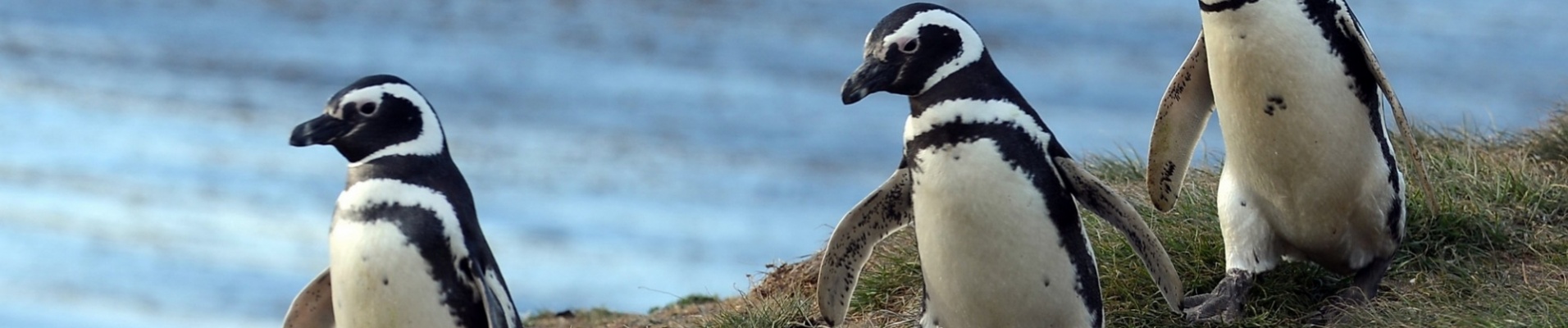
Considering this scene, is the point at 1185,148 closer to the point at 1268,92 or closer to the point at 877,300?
the point at 1268,92

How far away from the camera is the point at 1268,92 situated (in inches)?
183

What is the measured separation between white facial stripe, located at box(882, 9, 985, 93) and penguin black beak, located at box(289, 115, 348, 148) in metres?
1.25

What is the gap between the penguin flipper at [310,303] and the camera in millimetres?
4254

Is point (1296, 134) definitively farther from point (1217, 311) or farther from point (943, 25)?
point (943, 25)

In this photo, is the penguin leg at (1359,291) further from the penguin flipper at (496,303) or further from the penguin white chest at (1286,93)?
the penguin flipper at (496,303)

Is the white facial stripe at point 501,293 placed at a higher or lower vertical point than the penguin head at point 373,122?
lower

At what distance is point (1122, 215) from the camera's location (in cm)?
424

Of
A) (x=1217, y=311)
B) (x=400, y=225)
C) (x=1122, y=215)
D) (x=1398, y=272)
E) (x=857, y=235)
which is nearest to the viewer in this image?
(x=400, y=225)

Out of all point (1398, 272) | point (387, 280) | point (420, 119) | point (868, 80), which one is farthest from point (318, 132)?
point (1398, 272)

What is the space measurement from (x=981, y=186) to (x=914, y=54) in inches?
13.2

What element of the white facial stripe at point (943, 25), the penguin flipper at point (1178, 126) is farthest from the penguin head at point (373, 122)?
the penguin flipper at point (1178, 126)

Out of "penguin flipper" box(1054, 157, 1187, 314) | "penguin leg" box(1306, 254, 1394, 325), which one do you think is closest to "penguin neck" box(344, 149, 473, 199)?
"penguin flipper" box(1054, 157, 1187, 314)

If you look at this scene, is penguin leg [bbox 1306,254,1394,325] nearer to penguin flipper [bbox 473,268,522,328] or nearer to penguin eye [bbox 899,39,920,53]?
penguin eye [bbox 899,39,920,53]

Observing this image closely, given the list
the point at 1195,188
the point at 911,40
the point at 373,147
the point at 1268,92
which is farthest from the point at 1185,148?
the point at 373,147
